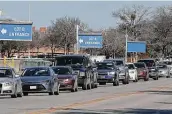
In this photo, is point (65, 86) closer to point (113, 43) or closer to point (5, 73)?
point (5, 73)

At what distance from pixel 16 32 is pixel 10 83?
1174 inches

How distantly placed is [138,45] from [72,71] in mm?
58305

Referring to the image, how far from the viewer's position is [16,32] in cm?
5494

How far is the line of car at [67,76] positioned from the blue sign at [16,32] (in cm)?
1091

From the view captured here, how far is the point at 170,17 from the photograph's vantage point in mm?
112688

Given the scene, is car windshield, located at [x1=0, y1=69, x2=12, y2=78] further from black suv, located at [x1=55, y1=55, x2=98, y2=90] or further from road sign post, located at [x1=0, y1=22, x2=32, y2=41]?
road sign post, located at [x1=0, y1=22, x2=32, y2=41]

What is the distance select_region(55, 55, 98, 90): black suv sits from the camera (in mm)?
35094

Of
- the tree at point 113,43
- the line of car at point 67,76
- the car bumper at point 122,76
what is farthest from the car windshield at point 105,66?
the tree at point 113,43

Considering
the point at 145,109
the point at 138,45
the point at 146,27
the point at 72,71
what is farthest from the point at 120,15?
the point at 145,109

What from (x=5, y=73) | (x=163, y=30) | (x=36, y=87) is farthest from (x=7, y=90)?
(x=163, y=30)

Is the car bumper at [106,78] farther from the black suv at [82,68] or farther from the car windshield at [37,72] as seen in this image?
the car windshield at [37,72]

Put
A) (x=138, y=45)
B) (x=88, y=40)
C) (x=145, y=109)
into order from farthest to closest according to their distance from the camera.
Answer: (x=138, y=45)
(x=88, y=40)
(x=145, y=109)

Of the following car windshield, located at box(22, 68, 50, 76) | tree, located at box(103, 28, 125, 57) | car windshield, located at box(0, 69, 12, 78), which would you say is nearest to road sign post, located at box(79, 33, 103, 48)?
tree, located at box(103, 28, 125, 57)

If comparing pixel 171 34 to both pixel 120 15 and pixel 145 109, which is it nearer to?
pixel 120 15
